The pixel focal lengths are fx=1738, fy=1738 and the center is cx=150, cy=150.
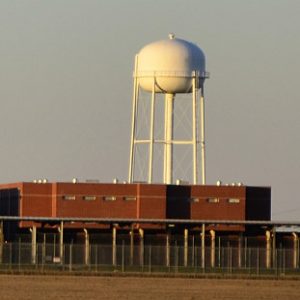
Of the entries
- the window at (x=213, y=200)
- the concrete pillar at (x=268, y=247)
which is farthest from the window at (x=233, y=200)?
the concrete pillar at (x=268, y=247)

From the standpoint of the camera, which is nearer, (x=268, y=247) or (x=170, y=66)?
(x=268, y=247)

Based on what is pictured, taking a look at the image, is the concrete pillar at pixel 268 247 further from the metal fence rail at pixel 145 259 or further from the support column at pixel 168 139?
→ the support column at pixel 168 139

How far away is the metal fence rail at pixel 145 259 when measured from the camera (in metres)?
103

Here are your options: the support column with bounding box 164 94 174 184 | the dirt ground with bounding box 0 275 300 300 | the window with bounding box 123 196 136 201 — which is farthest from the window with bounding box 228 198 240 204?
the dirt ground with bounding box 0 275 300 300

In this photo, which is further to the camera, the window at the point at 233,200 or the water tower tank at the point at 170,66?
the water tower tank at the point at 170,66

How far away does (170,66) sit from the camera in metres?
130

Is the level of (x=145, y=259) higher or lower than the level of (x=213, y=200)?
lower

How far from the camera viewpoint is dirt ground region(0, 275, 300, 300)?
7400cm

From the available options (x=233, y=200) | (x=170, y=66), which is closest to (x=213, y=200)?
(x=233, y=200)

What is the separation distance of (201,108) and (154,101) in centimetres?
404

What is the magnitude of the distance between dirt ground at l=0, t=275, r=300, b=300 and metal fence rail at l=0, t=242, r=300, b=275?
30.4 feet

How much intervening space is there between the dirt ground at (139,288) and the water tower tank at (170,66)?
126 ft

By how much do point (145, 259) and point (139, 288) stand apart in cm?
2738

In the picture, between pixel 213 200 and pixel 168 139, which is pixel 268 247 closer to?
pixel 213 200
